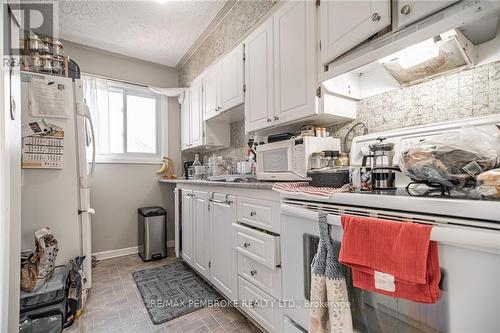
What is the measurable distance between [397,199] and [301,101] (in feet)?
3.13

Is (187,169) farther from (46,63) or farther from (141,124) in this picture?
(46,63)

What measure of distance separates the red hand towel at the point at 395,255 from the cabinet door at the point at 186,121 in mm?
2721

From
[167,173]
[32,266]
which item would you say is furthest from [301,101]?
[167,173]

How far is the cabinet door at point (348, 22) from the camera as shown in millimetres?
1043

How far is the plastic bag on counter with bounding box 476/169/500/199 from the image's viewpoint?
1.83ft

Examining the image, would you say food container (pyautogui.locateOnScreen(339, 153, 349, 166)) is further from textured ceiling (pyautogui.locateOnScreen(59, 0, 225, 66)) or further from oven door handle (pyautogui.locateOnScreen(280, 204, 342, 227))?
textured ceiling (pyautogui.locateOnScreen(59, 0, 225, 66))

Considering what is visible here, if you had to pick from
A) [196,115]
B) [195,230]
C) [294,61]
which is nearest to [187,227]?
[195,230]

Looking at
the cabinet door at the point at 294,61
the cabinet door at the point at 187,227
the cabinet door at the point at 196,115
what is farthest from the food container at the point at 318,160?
the cabinet door at the point at 196,115

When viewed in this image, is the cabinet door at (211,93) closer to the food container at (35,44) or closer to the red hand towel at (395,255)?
the food container at (35,44)

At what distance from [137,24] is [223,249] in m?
2.52

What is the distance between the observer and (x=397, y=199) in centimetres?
66

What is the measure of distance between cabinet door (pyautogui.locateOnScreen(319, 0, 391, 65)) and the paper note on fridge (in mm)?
1966

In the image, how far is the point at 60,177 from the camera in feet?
5.98

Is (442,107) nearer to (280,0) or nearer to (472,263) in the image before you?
(472,263)
